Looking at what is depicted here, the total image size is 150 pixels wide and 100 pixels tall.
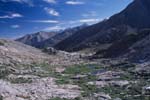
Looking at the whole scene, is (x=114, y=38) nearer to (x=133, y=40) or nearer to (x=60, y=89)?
(x=133, y=40)

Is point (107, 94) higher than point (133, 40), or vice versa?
point (133, 40)

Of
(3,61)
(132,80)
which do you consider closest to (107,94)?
(132,80)

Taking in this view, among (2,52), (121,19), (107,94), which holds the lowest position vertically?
(107,94)


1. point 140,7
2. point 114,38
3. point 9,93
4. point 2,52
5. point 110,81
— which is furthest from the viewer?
point 140,7

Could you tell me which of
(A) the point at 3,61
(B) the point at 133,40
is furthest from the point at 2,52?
(B) the point at 133,40

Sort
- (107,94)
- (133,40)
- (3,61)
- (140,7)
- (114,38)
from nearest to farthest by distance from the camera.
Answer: (107,94)
(3,61)
(133,40)
(114,38)
(140,7)

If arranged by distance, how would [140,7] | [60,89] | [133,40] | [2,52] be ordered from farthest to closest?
[140,7], [133,40], [2,52], [60,89]

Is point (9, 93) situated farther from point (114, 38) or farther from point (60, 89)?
point (114, 38)

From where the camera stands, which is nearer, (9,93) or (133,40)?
(9,93)

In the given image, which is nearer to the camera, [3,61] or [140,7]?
[3,61]
